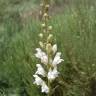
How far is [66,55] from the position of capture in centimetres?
507

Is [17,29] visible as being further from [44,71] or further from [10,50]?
[44,71]

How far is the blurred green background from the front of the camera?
4969 millimetres

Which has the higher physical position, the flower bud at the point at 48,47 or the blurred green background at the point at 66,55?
the flower bud at the point at 48,47

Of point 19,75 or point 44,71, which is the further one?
point 19,75

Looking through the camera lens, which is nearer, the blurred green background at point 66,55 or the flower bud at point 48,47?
the flower bud at point 48,47

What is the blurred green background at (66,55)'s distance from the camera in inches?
196

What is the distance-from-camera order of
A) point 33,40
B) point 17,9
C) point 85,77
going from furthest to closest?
point 17,9 → point 33,40 → point 85,77

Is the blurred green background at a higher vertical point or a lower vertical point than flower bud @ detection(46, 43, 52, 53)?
lower

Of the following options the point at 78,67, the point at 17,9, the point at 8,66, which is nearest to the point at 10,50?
the point at 8,66

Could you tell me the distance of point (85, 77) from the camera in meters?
4.92

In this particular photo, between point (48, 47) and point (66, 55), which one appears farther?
point (66, 55)

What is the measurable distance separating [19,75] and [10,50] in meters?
0.57

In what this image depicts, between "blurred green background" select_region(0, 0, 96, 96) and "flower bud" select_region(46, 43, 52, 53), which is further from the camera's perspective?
"blurred green background" select_region(0, 0, 96, 96)

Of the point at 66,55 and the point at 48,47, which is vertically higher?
the point at 48,47
